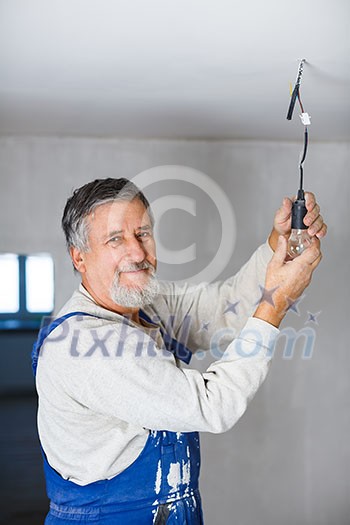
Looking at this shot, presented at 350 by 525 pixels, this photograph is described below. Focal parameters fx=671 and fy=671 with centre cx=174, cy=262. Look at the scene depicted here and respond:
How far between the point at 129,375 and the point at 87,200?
0.50 meters

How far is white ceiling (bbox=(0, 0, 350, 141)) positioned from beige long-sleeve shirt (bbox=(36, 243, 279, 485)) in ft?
1.97

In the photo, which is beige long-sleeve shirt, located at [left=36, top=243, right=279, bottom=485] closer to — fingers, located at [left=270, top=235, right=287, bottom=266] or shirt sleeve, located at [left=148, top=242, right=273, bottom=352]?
fingers, located at [left=270, top=235, right=287, bottom=266]

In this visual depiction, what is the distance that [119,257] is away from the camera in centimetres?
172

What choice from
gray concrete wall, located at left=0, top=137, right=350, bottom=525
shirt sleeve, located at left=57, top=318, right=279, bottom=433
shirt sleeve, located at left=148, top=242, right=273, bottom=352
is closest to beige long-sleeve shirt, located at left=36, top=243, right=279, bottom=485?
shirt sleeve, located at left=57, top=318, right=279, bottom=433

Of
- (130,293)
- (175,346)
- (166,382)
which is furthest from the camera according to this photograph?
(175,346)

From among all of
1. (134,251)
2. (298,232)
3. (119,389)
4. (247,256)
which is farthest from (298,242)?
(247,256)

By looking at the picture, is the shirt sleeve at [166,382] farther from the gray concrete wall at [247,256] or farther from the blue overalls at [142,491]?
the gray concrete wall at [247,256]

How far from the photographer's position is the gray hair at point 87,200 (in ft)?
5.69

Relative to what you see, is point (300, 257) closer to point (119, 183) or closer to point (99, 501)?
point (119, 183)

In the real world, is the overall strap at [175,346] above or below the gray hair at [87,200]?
below

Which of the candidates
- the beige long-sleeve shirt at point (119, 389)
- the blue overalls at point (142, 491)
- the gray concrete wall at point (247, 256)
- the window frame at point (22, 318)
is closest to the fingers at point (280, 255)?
the beige long-sleeve shirt at point (119, 389)

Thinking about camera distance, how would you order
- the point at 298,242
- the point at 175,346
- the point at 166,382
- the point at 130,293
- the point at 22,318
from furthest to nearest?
the point at 22,318 < the point at 175,346 < the point at 130,293 < the point at 298,242 < the point at 166,382

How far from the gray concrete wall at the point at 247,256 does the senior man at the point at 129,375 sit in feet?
3.38

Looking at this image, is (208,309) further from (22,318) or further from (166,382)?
(22,318)
